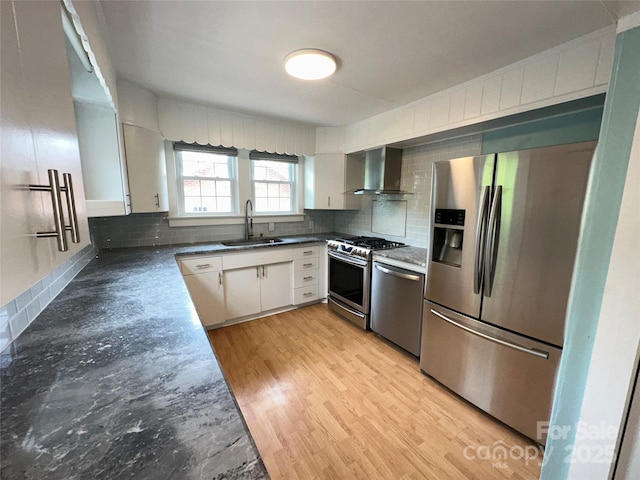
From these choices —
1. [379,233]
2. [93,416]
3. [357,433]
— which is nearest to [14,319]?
[93,416]

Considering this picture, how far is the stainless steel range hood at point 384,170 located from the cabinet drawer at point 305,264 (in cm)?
112

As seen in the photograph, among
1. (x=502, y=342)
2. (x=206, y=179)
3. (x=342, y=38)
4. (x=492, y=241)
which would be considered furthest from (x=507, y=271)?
(x=206, y=179)

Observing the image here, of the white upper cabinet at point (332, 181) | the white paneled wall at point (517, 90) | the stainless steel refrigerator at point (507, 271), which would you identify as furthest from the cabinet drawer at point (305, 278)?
the white paneled wall at point (517, 90)

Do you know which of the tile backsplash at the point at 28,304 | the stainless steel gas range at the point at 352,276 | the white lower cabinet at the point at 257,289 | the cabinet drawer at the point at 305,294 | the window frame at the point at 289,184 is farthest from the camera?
the window frame at the point at 289,184

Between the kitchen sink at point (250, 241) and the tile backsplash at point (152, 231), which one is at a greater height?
the tile backsplash at point (152, 231)

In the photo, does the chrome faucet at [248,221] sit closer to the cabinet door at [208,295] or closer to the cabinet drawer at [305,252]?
the cabinet drawer at [305,252]

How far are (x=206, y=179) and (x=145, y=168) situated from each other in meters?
0.83

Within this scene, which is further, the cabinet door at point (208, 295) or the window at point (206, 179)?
the window at point (206, 179)

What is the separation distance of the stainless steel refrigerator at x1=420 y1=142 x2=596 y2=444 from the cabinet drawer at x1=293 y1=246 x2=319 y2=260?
1.68 m

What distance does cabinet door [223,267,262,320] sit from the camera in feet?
9.21

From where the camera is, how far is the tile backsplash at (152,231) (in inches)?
100.0

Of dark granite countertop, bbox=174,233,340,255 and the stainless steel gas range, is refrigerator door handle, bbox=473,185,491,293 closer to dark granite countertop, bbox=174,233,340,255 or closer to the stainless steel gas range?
the stainless steel gas range

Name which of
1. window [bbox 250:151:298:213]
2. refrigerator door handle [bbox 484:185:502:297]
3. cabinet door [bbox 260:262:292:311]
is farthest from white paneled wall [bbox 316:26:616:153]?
cabinet door [bbox 260:262:292:311]

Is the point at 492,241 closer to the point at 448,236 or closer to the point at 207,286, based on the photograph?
the point at 448,236
